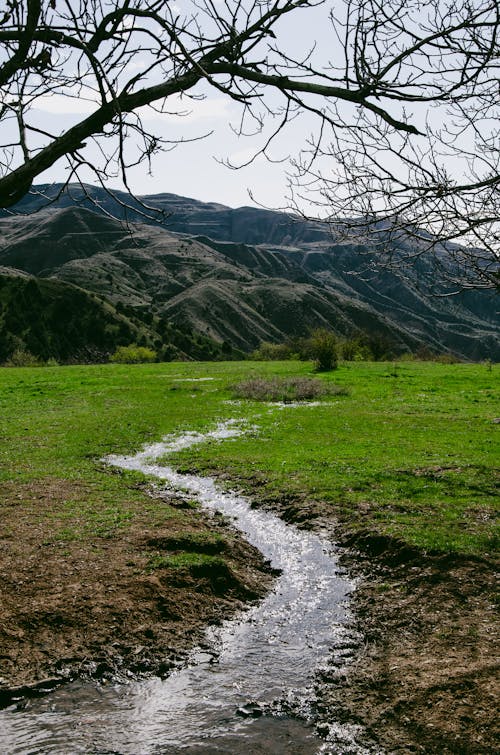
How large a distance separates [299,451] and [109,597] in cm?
1088

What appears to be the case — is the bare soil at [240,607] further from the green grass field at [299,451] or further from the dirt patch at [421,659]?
the green grass field at [299,451]

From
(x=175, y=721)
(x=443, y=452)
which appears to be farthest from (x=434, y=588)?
(x=443, y=452)

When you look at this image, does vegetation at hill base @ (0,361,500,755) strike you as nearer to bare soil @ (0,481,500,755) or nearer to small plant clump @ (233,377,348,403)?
bare soil @ (0,481,500,755)

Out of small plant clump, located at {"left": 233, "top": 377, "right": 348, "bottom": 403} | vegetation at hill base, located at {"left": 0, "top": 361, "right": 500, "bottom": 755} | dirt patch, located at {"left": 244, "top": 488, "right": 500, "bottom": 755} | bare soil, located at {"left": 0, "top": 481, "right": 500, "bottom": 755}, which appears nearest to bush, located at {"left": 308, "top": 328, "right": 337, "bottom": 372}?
small plant clump, located at {"left": 233, "top": 377, "right": 348, "bottom": 403}

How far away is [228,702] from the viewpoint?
5891mm

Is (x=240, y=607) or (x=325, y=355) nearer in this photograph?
(x=240, y=607)

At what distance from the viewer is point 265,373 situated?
44375 mm

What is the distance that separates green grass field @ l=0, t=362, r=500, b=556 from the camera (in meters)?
11.2

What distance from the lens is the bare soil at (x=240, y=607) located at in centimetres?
A: 562

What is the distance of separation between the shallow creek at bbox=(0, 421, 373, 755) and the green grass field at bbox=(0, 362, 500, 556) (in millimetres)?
3085

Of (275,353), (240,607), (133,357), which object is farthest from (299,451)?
(275,353)

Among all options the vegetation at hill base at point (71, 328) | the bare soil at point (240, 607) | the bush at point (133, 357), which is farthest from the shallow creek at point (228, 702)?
the vegetation at hill base at point (71, 328)

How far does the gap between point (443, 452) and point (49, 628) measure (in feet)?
42.7

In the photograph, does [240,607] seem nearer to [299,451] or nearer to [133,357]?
[299,451]
